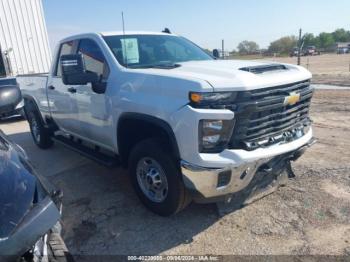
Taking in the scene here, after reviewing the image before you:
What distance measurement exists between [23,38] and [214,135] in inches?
471

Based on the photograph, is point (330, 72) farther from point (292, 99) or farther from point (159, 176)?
point (159, 176)

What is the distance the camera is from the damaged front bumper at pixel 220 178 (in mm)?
2947

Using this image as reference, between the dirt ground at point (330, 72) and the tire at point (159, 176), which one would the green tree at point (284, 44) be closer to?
the dirt ground at point (330, 72)

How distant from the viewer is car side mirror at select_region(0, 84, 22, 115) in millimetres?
2287

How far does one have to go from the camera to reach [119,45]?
4184mm

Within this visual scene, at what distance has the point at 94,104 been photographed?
4230mm

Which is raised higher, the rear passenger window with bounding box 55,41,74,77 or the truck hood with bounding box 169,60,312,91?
the rear passenger window with bounding box 55,41,74,77

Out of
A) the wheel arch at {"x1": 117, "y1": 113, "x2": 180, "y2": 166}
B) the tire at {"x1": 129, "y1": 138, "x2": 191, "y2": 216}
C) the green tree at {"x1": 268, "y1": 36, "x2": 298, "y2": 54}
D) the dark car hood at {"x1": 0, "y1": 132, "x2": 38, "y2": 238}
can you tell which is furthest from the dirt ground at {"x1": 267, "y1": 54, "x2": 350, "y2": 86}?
the green tree at {"x1": 268, "y1": 36, "x2": 298, "y2": 54}

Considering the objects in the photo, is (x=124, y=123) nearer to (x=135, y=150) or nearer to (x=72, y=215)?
(x=135, y=150)

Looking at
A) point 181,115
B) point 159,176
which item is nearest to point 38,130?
point 159,176

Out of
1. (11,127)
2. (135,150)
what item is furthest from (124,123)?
(11,127)

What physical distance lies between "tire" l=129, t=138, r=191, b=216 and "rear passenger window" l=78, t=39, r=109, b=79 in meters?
1.08

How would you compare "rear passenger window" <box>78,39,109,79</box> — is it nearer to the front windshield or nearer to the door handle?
the front windshield

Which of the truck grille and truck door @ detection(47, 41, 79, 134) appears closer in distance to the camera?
the truck grille
